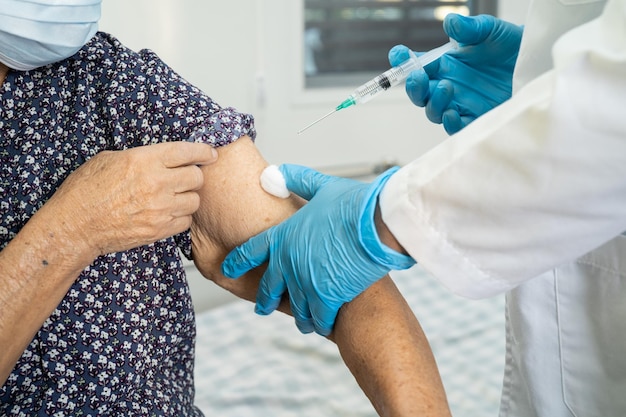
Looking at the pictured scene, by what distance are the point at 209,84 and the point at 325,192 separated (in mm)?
1194

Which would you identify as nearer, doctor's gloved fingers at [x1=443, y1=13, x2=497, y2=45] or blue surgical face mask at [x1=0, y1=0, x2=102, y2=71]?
blue surgical face mask at [x1=0, y1=0, x2=102, y2=71]

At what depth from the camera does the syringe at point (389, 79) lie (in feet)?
4.08

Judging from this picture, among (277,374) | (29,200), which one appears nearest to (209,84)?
(277,374)

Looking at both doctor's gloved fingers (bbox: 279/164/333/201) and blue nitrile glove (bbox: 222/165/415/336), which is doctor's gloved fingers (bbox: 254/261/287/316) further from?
doctor's gloved fingers (bbox: 279/164/333/201)

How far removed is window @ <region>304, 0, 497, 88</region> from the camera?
8.84ft

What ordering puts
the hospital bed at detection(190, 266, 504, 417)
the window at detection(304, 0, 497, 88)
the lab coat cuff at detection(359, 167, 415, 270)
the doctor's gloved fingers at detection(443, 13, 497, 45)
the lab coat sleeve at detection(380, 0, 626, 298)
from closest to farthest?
the lab coat sleeve at detection(380, 0, 626, 298)
the lab coat cuff at detection(359, 167, 415, 270)
the doctor's gloved fingers at detection(443, 13, 497, 45)
the hospital bed at detection(190, 266, 504, 417)
the window at detection(304, 0, 497, 88)

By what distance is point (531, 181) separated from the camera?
82cm

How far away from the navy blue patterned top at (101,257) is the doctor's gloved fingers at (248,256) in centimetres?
9

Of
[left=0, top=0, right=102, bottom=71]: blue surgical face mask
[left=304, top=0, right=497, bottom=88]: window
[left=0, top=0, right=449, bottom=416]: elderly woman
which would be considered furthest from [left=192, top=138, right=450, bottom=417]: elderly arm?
[left=304, top=0, right=497, bottom=88]: window

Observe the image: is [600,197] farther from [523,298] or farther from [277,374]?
[277,374]

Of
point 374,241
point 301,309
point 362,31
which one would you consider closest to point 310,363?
point 301,309

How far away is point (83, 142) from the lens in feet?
3.83

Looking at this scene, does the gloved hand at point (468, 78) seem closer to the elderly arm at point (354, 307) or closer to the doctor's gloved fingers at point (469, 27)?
the doctor's gloved fingers at point (469, 27)

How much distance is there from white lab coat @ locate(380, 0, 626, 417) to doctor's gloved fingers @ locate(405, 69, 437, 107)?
0.33m
